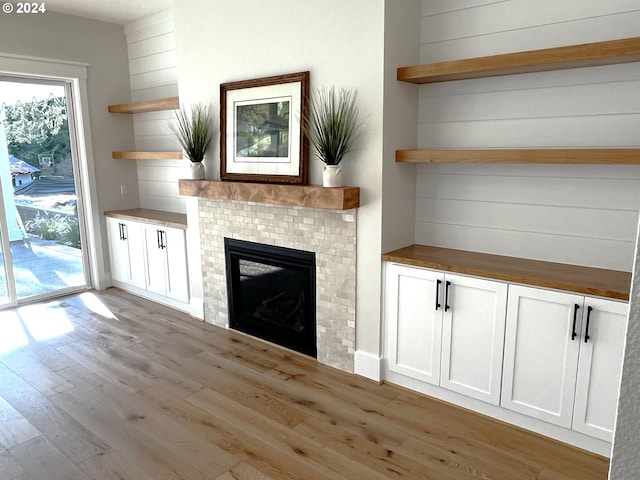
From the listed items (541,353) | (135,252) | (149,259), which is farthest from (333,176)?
(135,252)

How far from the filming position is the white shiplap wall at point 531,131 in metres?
2.52

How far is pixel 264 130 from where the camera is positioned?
11.6 feet

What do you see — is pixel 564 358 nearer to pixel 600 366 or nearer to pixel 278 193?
pixel 600 366

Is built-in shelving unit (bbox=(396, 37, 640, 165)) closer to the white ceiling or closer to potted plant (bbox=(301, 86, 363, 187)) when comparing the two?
potted plant (bbox=(301, 86, 363, 187))

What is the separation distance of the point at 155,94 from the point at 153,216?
4.47 ft

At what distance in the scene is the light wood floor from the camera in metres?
2.38

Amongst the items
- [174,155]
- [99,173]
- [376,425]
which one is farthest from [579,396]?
[99,173]

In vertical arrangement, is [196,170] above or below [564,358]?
above

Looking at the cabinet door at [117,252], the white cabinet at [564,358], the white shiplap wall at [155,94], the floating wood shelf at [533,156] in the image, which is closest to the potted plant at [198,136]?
the white shiplap wall at [155,94]

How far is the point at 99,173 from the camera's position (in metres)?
5.23

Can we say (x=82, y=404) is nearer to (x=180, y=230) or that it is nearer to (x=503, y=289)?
(x=180, y=230)

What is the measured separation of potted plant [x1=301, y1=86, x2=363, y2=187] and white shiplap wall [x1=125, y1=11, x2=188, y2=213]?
7.12 feet

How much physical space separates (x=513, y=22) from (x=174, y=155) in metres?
3.15

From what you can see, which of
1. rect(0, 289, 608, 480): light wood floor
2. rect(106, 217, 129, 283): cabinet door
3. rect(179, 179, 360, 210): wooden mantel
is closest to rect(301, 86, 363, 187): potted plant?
rect(179, 179, 360, 210): wooden mantel
